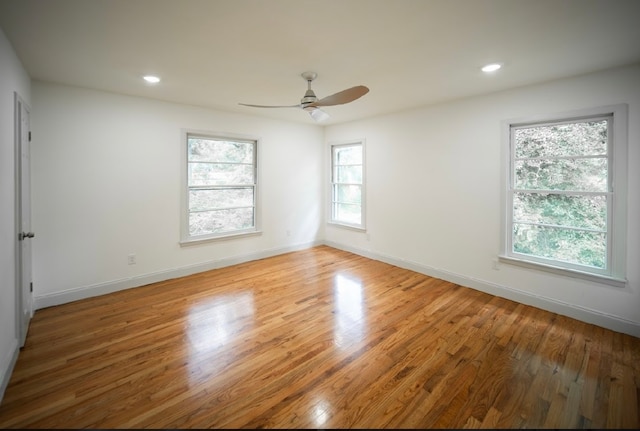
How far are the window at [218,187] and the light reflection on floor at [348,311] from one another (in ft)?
6.67

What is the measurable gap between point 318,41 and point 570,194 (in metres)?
3.05

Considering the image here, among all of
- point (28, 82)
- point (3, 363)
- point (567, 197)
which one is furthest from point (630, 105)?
point (28, 82)

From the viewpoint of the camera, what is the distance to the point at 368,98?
389cm

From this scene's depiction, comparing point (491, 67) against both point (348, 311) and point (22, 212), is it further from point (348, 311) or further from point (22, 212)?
point (22, 212)

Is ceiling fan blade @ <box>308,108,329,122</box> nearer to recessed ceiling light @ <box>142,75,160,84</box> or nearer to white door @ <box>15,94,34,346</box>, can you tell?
recessed ceiling light @ <box>142,75,160,84</box>

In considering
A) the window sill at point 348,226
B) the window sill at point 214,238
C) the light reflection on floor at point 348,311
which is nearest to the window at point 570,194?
the light reflection on floor at point 348,311

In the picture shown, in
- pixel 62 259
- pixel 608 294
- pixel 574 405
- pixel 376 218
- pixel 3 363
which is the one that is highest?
pixel 376 218

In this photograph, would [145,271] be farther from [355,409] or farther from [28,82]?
[355,409]

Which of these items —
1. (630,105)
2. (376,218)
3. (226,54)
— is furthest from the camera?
(376,218)

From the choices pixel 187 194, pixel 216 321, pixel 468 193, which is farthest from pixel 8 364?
pixel 468 193

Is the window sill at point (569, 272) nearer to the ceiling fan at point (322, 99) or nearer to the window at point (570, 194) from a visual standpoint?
the window at point (570, 194)

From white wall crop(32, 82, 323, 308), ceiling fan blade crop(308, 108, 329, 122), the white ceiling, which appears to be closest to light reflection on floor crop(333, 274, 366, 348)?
white wall crop(32, 82, 323, 308)

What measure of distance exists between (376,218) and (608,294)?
3023 mm

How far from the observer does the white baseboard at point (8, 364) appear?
196 cm
